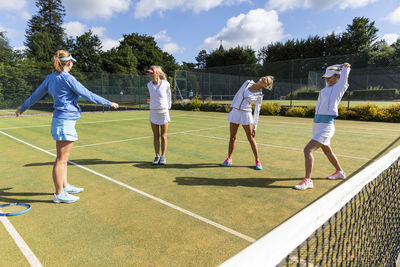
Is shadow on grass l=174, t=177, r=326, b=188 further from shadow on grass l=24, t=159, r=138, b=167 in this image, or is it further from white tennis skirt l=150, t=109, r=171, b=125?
shadow on grass l=24, t=159, r=138, b=167

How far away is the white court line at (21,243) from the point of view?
2404 mm

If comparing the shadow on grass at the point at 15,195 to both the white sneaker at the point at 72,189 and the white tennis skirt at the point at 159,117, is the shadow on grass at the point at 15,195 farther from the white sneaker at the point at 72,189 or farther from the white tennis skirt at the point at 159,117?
the white tennis skirt at the point at 159,117

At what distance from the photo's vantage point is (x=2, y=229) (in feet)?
9.87

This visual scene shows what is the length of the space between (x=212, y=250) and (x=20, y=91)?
23023 millimetres

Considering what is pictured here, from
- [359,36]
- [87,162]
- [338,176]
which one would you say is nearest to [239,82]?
[87,162]

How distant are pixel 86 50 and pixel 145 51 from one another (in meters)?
13.6

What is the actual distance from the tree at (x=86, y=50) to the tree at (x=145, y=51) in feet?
25.2

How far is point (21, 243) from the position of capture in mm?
2707

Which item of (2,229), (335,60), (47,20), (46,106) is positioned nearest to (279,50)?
(335,60)

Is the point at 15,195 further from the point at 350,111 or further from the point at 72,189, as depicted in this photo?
the point at 350,111

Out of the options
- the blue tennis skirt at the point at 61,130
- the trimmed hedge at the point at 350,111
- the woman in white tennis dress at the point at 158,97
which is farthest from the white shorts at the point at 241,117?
the trimmed hedge at the point at 350,111

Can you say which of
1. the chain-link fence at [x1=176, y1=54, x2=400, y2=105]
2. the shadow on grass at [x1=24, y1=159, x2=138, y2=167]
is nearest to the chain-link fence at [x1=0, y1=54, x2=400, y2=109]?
the chain-link fence at [x1=176, y1=54, x2=400, y2=105]

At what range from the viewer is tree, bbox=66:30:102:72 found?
54062 mm

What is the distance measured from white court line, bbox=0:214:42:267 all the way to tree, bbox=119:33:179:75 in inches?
2320
